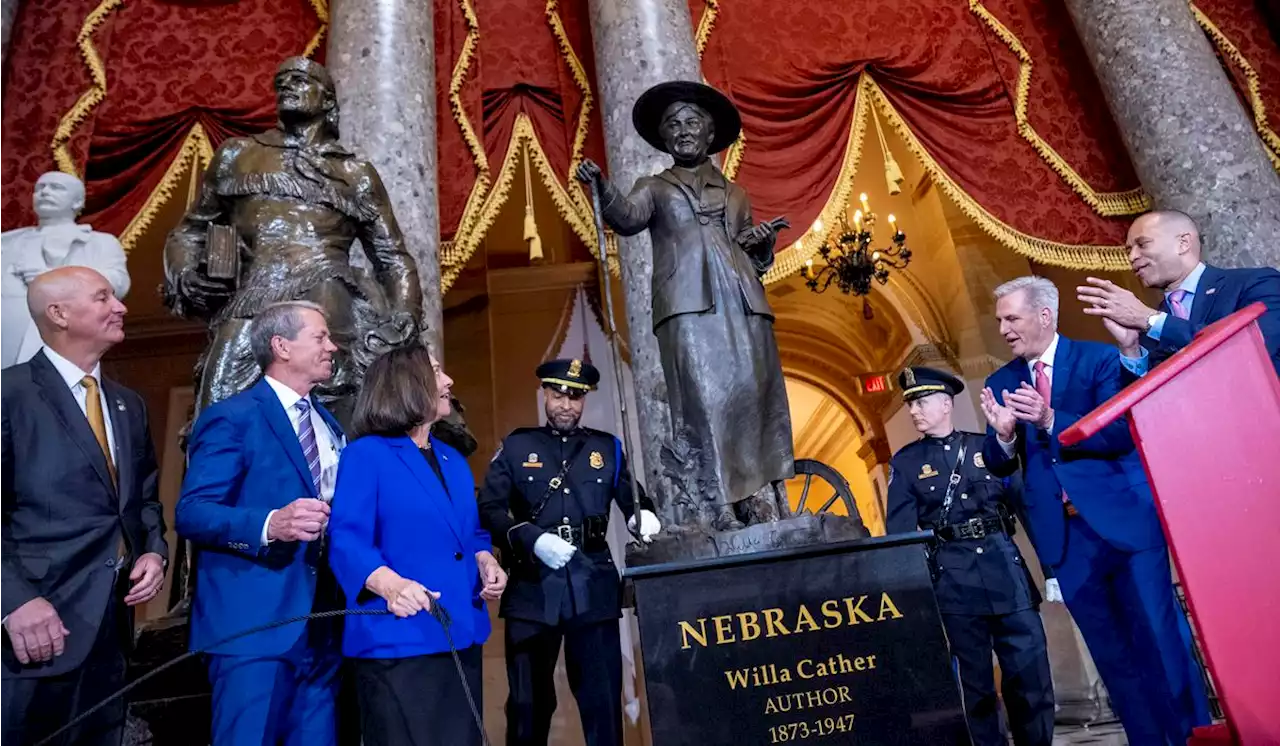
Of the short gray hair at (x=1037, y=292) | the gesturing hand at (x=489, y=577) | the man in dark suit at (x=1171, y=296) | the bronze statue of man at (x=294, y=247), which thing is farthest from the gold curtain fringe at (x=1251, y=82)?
the gesturing hand at (x=489, y=577)

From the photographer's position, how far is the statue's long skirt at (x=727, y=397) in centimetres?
258

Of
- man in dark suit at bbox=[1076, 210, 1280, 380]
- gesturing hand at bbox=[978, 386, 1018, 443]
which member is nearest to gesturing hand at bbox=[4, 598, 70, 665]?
gesturing hand at bbox=[978, 386, 1018, 443]

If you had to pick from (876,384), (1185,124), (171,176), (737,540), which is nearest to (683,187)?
(737,540)

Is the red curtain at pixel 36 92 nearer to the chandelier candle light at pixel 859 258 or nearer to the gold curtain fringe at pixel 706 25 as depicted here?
the gold curtain fringe at pixel 706 25

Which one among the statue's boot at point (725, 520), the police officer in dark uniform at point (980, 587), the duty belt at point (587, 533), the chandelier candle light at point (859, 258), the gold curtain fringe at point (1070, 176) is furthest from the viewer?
the chandelier candle light at point (859, 258)

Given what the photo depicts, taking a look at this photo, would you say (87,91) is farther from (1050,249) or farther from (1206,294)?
(1050,249)

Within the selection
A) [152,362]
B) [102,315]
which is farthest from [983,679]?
[152,362]

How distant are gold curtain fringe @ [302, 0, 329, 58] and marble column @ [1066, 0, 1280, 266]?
186 inches

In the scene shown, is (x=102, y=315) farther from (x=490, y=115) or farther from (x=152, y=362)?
(x=152, y=362)

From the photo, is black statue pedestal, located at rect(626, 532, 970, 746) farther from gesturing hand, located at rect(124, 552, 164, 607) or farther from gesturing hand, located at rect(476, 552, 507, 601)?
gesturing hand, located at rect(124, 552, 164, 607)

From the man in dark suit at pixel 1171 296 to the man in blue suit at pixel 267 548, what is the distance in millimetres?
2105

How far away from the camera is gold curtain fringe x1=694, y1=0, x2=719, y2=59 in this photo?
5410mm

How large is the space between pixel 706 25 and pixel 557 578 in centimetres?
373

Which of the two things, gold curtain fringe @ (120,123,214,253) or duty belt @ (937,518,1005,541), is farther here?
gold curtain fringe @ (120,123,214,253)
